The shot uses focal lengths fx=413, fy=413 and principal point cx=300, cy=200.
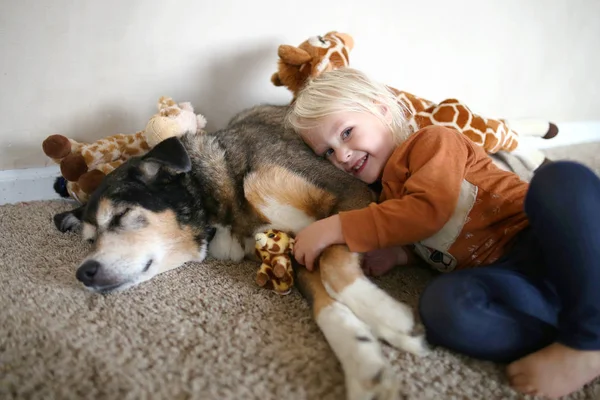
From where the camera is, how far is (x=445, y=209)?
1.24 metres

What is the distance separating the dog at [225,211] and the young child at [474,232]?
0.33ft

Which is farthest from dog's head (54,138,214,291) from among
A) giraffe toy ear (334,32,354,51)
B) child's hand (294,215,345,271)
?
giraffe toy ear (334,32,354,51)

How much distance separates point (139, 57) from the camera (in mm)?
2102

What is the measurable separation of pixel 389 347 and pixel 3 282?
1.35m

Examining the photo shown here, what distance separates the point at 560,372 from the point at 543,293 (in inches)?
7.9

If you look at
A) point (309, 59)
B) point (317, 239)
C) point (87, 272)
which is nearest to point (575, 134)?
point (309, 59)

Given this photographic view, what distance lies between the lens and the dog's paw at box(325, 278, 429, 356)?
42.7 inches

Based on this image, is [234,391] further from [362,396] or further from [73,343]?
[73,343]

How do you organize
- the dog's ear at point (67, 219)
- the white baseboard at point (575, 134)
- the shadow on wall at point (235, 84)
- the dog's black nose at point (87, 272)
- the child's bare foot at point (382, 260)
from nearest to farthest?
1. the dog's black nose at point (87, 272)
2. the child's bare foot at point (382, 260)
3. the dog's ear at point (67, 219)
4. the shadow on wall at point (235, 84)
5. the white baseboard at point (575, 134)

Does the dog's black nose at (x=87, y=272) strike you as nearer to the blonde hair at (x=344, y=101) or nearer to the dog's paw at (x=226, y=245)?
the dog's paw at (x=226, y=245)

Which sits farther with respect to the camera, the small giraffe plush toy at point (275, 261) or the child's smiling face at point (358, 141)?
the child's smiling face at point (358, 141)


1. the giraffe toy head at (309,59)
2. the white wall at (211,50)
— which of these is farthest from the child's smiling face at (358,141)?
the white wall at (211,50)

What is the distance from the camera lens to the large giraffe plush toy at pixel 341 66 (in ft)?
6.46

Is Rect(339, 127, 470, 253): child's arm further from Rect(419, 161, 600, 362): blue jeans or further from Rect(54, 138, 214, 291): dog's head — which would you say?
Rect(54, 138, 214, 291): dog's head
